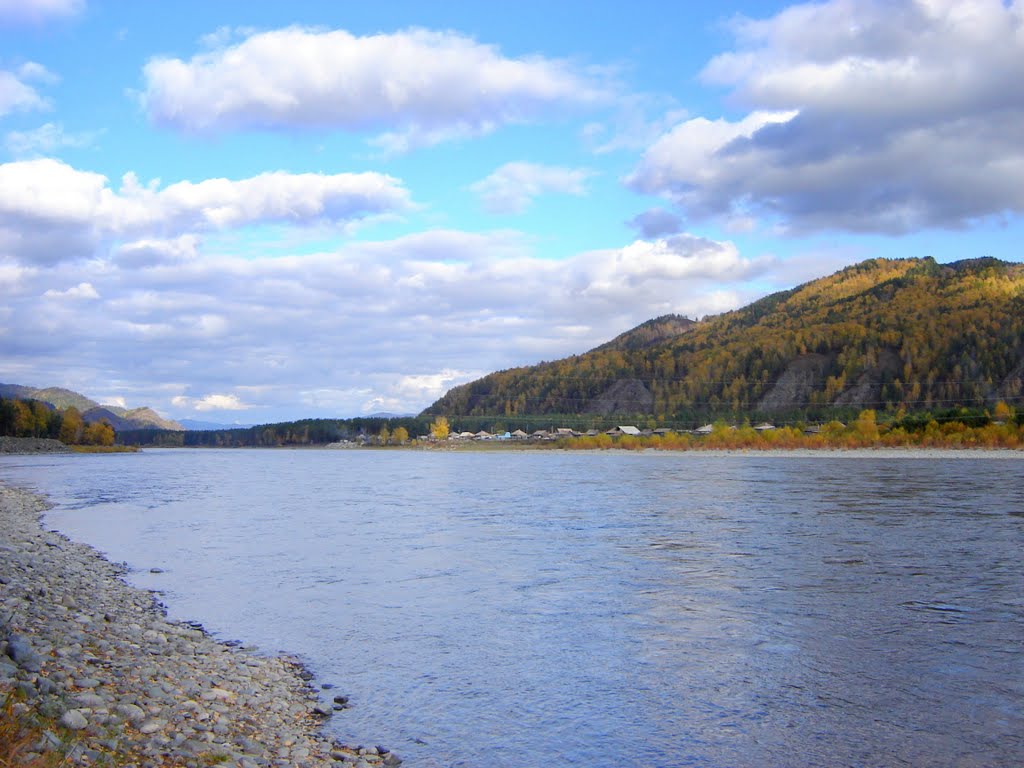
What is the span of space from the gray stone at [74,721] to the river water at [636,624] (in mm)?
3141

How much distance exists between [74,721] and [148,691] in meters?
2.16

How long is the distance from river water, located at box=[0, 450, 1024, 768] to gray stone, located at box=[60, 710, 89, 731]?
3141 mm

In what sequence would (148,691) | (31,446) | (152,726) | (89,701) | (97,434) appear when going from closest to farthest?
1. (152,726)
2. (89,701)
3. (148,691)
4. (31,446)
5. (97,434)

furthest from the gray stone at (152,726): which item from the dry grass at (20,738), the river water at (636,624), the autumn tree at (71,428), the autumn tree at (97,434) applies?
the autumn tree at (97,434)

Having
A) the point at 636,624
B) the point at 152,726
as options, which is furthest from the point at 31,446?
the point at 152,726

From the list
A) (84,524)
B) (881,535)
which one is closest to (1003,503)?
(881,535)

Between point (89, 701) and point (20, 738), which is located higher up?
point (20, 738)

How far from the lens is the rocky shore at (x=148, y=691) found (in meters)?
8.09

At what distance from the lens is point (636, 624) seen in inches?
615

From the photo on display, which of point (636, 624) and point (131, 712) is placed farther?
point (636, 624)

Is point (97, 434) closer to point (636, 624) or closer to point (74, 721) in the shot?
point (636, 624)

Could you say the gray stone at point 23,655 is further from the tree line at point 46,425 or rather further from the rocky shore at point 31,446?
the tree line at point 46,425

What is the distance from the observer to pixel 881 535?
27.5 metres

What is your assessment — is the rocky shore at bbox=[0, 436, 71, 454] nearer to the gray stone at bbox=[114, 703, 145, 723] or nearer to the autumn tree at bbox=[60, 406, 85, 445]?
the autumn tree at bbox=[60, 406, 85, 445]
